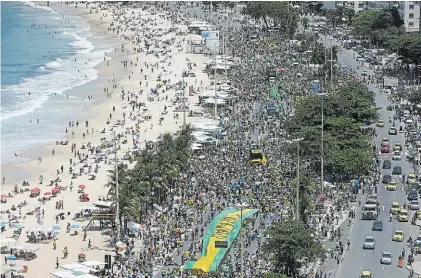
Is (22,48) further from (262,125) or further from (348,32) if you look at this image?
(262,125)

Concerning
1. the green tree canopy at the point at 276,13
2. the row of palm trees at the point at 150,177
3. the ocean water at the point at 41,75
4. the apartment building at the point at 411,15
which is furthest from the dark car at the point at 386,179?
the green tree canopy at the point at 276,13

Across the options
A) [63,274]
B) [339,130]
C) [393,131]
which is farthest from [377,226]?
[393,131]

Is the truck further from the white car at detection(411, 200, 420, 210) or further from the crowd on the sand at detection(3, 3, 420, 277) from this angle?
the white car at detection(411, 200, 420, 210)

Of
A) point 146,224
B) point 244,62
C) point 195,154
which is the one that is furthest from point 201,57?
point 146,224

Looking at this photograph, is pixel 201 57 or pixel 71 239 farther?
pixel 201 57

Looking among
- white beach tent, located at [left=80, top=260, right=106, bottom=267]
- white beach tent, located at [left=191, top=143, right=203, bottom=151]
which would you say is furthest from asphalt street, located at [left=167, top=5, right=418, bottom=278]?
white beach tent, located at [left=191, top=143, right=203, bottom=151]

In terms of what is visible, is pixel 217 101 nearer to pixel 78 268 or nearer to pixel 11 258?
pixel 11 258
